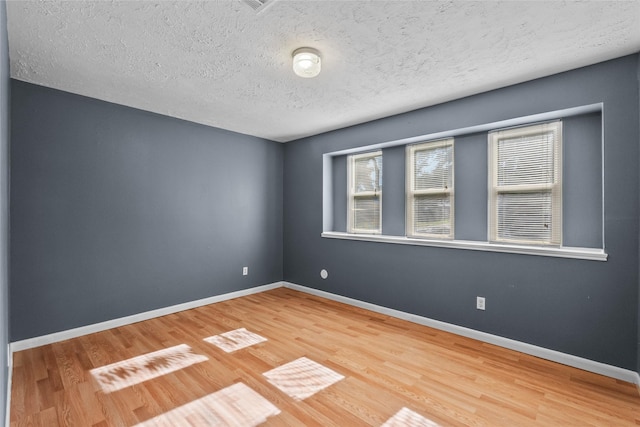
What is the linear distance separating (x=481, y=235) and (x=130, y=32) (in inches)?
143

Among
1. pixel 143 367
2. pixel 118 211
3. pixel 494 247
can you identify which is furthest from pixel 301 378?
pixel 118 211

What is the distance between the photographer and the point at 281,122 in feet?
13.5

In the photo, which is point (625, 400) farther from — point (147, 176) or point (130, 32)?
point (147, 176)

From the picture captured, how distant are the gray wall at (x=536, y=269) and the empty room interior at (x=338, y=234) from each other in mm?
17

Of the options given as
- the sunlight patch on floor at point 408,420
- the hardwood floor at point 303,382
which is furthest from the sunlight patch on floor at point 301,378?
the sunlight patch on floor at point 408,420

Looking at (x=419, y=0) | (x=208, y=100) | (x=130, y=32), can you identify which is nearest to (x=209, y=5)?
(x=130, y=32)

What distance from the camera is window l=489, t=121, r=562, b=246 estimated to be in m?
2.83

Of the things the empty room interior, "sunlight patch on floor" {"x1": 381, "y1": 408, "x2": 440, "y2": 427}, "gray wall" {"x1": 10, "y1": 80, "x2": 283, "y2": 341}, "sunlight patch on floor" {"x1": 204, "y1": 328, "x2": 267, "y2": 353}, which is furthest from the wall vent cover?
"sunlight patch on floor" {"x1": 204, "y1": 328, "x2": 267, "y2": 353}

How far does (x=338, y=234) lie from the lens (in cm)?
448

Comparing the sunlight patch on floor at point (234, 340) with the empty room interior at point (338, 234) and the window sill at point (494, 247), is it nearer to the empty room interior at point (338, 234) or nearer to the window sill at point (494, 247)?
the empty room interior at point (338, 234)

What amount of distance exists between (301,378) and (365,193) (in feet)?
8.94

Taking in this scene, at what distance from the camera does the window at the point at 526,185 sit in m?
2.83

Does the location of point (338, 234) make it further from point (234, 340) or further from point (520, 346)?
point (520, 346)

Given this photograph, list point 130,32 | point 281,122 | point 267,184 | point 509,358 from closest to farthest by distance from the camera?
point 130,32 < point 509,358 < point 281,122 < point 267,184
